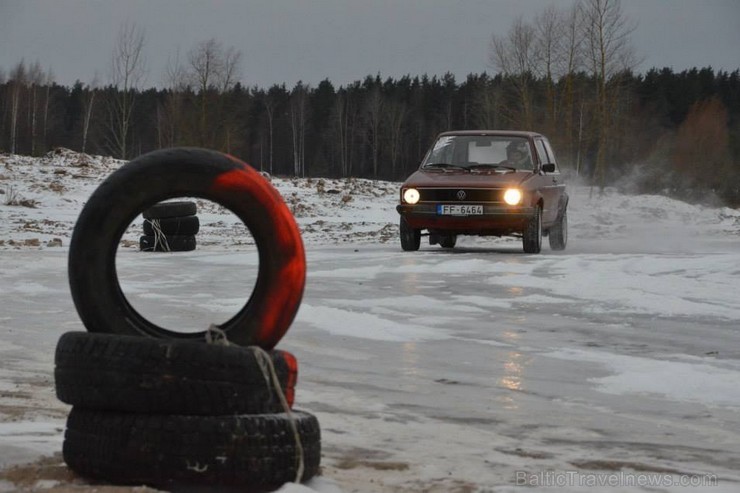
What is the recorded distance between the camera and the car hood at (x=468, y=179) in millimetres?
13695

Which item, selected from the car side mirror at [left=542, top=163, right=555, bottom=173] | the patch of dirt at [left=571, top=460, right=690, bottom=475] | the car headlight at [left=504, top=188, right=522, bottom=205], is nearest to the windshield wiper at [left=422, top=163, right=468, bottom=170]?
the car headlight at [left=504, top=188, right=522, bottom=205]

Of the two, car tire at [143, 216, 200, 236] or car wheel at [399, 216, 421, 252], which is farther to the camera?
car tire at [143, 216, 200, 236]

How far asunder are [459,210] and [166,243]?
15.7 ft

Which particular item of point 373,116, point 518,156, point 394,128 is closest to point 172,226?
point 518,156

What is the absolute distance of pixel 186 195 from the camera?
360 cm

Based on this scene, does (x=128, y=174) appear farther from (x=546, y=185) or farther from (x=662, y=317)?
(x=546, y=185)

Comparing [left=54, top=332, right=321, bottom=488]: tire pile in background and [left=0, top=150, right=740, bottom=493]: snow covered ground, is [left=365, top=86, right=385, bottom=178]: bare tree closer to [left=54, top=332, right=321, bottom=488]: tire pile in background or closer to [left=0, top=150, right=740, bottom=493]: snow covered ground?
[left=0, top=150, right=740, bottom=493]: snow covered ground

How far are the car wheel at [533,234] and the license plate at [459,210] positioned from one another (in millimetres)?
774

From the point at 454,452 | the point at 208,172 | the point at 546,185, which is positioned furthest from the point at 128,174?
the point at 546,185

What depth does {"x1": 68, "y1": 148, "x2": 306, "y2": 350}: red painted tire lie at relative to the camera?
11.7 feet

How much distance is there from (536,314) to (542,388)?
9.61 feet

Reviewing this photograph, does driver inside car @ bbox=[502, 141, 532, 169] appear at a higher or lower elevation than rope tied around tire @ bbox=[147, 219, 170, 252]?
higher

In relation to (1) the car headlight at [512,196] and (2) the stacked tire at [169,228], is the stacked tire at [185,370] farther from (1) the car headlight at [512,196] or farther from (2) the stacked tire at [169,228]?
(2) the stacked tire at [169,228]

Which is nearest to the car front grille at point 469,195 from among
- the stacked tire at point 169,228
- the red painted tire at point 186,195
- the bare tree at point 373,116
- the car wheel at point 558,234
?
the car wheel at point 558,234
